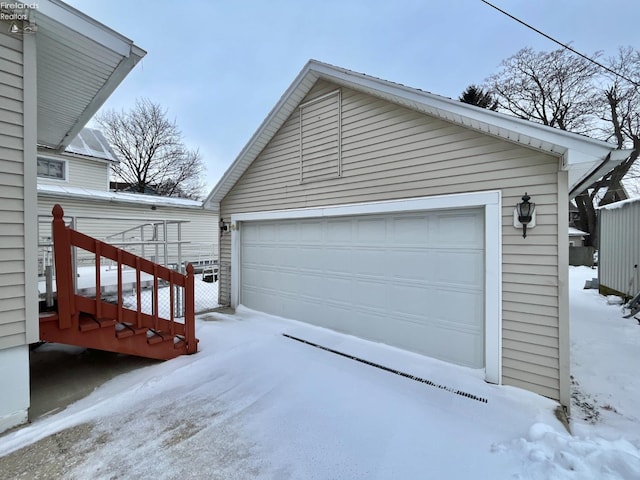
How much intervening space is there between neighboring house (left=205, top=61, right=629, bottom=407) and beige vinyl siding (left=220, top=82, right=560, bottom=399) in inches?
0.6

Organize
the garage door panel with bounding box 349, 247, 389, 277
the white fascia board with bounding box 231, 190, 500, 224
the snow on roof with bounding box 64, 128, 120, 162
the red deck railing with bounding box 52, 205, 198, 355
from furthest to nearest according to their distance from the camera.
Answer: the snow on roof with bounding box 64, 128, 120, 162, the garage door panel with bounding box 349, 247, 389, 277, the white fascia board with bounding box 231, 190, 500, 224, the red deck railing with bounding box 52, 205, 198, 355

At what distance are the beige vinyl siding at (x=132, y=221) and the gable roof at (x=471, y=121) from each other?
4.46m

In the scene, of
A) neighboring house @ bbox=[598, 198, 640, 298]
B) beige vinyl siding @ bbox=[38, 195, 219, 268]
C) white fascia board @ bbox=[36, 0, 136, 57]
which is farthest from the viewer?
beige vinyl siding @ bbox=[38, 195, 219, 268]

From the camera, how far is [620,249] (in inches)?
319

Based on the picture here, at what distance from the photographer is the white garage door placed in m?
3.83

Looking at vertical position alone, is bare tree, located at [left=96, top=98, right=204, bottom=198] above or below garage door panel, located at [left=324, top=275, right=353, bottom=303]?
above

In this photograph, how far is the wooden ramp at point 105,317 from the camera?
119 inches

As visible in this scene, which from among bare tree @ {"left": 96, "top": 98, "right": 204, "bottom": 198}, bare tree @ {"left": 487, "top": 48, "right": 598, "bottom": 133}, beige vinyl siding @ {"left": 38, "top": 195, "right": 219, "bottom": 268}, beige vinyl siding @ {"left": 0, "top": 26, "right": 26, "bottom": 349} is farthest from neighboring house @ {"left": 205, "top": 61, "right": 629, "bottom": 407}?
bare tree @ {"left": 96, "top": 98, "right": 204, "bottom": 198}

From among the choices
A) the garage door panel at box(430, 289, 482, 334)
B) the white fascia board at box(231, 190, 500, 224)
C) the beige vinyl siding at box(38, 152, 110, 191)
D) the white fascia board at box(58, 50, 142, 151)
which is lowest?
the garage door panel at box(430, 289, 482, 334)

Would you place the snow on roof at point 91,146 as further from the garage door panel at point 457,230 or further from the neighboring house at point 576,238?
the neighboring house at point 576,238

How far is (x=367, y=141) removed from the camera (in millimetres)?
4695

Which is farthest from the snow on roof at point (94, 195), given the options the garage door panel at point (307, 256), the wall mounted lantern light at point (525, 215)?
the wall mounted lantern light at point (525, 215)

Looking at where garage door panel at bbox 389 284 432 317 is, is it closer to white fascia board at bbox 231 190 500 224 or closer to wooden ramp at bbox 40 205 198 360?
white fascia board at bbox 231 190 500 224

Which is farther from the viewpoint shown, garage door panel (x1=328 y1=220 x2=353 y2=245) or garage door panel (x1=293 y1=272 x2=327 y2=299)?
garage door panel (x1=293 y1=272 x2=327 y2=299)
